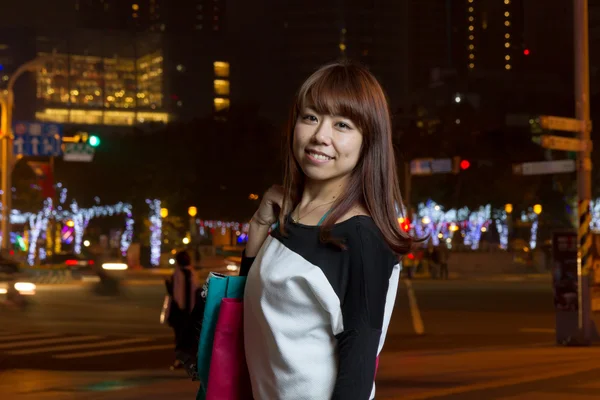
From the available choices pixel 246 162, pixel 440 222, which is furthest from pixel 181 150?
pixel 440 222

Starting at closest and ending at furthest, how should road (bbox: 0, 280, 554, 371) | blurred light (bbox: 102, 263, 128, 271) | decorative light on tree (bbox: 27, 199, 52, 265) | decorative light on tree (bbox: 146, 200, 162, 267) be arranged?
road (bbox: 0, 280, 554, 371), blurred light (bbox: 102, 263, 128, 271), decorative light on tree (bbox: 146, 200, 162, 267), decorative light on tree (bbox: 27, 199, 52, 265)

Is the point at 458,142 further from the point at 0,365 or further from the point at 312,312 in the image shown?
the point at 312,312

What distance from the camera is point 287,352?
104 inches

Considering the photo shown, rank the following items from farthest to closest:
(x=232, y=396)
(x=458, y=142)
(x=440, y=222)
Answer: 1. (x=440, y=222)
2. (x=458, y=142)
3. (x=232, y=396)

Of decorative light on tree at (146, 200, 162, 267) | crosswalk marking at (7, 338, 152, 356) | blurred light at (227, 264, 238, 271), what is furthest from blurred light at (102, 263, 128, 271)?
decorative light on tree at (146, 200, 162, 267)

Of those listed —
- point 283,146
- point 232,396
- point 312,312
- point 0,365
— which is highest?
point 283,146

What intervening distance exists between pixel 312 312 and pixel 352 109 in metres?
0.53

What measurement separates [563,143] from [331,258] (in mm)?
15634

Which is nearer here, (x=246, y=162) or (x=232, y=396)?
(x=232, y=396)

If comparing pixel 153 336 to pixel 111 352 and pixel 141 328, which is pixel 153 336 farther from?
pixel 111 352

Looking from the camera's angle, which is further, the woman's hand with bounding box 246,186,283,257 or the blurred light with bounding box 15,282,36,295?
the blurred light with bounding box 15,282,36,295

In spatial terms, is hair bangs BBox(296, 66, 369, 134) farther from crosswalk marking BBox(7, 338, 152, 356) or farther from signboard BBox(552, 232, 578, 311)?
signboard BBox(552, 232, 578, 311)

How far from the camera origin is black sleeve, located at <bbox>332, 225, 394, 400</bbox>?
257cm

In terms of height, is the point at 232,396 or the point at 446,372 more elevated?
the point at 232,396
